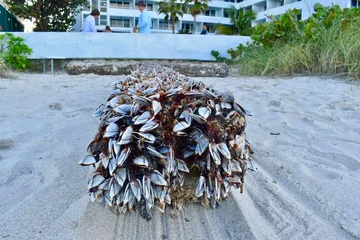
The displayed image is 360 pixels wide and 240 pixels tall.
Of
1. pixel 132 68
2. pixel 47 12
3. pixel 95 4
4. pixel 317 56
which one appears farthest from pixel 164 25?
pixel 317 56

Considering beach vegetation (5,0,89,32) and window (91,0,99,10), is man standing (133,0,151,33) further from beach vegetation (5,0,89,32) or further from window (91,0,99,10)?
window (91,0,99,10)

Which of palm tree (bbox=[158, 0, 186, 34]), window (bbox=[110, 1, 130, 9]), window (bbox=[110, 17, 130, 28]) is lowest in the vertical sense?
palm tree (bbox=[158, 0, 186, 34])

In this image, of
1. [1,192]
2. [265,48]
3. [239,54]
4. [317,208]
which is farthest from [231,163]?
[239,54]

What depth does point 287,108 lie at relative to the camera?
347 cm

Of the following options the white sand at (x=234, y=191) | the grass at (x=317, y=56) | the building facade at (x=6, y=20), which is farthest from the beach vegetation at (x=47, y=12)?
the white sand at (x=234, y=191)

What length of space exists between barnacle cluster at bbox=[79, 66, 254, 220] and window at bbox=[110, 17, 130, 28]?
135ft

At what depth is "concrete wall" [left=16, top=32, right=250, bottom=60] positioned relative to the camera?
27.3 feet

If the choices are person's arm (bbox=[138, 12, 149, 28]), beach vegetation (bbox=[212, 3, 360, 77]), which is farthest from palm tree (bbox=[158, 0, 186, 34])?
beach vegetation (bbox=[212, 3, 360, 77])

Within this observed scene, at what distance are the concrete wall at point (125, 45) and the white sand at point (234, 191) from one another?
5493mm

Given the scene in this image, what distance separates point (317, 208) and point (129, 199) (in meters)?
0.88

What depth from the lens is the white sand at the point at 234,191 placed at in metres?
1.30

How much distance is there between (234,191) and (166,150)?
494 millimetres

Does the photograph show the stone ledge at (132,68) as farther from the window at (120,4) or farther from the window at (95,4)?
the window at (120,4)

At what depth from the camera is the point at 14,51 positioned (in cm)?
738
